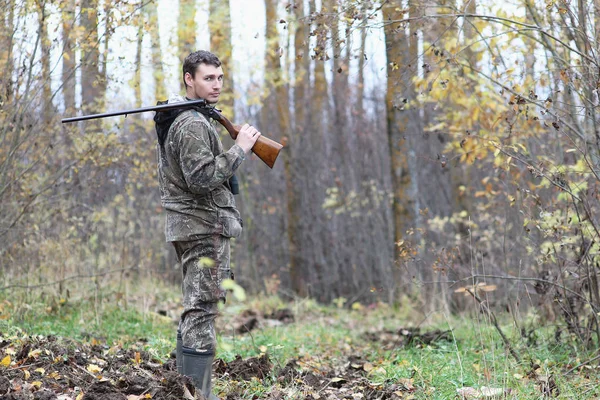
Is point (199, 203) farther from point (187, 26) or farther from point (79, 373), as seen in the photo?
point (187, 26)

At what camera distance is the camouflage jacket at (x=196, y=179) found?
13.3 feet

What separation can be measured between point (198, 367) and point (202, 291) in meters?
0.46

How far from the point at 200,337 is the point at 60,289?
162 inches

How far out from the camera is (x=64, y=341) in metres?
5.86

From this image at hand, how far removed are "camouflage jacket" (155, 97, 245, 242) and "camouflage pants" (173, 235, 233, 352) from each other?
94 mm

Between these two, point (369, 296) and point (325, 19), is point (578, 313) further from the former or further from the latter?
point (369, 296)

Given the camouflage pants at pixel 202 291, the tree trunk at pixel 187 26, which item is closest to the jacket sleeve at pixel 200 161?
the camouflage pants at pixel 202 291

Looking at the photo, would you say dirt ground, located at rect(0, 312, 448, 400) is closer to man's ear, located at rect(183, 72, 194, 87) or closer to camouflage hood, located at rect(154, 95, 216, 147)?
camouflage hood, located at rect(154, 95, 216, 147)

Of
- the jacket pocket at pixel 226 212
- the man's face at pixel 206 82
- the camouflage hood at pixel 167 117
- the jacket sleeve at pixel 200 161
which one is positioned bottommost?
the jacket pocket at pixel 226 212

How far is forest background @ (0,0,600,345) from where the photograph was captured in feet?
18.2

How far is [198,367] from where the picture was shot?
13.5 ft

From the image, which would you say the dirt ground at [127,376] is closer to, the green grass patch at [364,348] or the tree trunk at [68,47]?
the green grass patch at [364,348]

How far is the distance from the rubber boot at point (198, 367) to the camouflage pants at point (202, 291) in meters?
0.04

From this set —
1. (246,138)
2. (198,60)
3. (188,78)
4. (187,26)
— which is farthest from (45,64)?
(187,26)
